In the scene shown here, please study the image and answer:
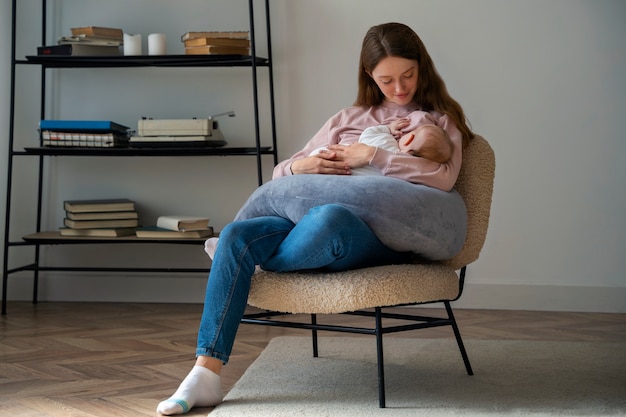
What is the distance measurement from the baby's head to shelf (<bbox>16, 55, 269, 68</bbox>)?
1513 mm

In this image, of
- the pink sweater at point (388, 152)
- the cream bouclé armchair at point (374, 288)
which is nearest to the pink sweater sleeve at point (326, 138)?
the pink sweater at point (388, 152)

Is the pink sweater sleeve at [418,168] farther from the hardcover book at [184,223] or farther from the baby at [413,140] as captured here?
the hardcover book at [184,223]

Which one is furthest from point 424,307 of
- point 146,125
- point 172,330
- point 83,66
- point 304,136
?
point 83,66

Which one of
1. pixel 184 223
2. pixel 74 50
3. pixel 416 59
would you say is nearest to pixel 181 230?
pixel 184 223

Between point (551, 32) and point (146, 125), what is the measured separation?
6.03 feet

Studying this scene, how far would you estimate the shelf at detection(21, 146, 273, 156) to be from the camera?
3.77 metres

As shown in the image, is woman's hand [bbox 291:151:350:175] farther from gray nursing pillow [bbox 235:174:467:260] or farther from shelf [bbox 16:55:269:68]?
shelf [bbox 16:55:269:68]

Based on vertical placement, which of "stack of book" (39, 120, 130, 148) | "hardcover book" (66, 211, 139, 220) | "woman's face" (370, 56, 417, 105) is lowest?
"hardcover book" (66, 211, 139, 220)

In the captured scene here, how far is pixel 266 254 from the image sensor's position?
7.29 ft

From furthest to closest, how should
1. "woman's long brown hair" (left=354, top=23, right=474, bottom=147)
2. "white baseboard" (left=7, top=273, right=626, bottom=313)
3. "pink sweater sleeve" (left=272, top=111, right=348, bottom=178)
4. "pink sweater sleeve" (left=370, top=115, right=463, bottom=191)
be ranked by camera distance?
"white baseboard" (left=7, top=273, right=626, bottom=313) → "pink sweater sleeve" (left=272, top=111, right=348, bottom=178) → "woman's long brown hair" (left=354, top=23, right=474, bottom=147) → "pink sweater sleeve" (left=370, top=115, right=463, bottom=191)

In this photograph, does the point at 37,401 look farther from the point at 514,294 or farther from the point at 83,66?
the point at 514,294

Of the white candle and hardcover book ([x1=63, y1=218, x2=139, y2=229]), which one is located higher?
the white candle

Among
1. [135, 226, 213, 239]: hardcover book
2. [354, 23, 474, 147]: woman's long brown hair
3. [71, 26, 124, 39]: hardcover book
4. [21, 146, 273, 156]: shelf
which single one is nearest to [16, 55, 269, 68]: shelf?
[71, 26, 124, 39]: hardcover book

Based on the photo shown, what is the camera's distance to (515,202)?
3.99m
